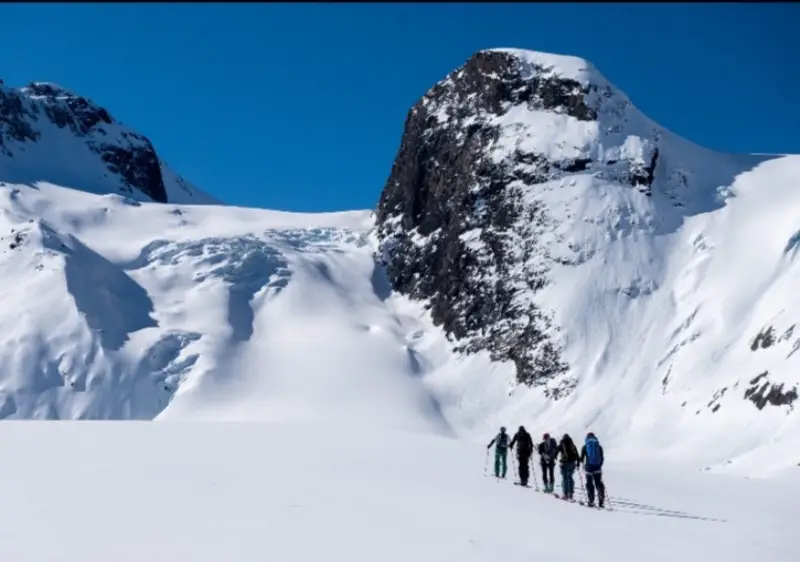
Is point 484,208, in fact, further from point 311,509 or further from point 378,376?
point 311,509

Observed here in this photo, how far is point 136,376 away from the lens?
71.8m

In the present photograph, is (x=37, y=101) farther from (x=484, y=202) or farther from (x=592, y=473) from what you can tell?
(x=592, y=473)

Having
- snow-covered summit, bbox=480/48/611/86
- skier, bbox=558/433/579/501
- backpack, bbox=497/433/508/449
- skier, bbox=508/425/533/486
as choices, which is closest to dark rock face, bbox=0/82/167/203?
snow-covered summit, bbox=480/48/611/86

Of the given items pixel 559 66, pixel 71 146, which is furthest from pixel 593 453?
pixel 71 146

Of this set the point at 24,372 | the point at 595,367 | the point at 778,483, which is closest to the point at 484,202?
the point at 595,367

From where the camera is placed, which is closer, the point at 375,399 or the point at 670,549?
the point at 670,549

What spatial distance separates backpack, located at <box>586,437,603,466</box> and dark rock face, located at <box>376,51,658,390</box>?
4944 centimetres

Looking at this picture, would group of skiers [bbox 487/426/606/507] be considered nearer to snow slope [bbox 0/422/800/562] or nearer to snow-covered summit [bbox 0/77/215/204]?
snow slope [bbox 0/422/800/562]

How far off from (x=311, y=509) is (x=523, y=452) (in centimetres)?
857

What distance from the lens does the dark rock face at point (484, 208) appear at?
78.2m

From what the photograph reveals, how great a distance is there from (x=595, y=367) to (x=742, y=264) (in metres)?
14.8

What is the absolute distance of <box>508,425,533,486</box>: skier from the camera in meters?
21.4

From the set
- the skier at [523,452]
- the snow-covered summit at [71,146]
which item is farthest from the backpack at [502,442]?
the snow-covered summit at [71,146]

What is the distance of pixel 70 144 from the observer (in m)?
140
